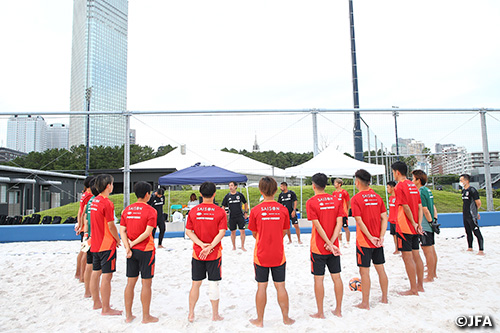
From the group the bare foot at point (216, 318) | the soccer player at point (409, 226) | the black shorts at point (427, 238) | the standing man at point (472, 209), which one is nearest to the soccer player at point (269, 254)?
the bare foot at point (216, 318)

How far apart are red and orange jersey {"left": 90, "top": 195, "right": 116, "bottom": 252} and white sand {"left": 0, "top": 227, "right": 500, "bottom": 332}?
0.73m

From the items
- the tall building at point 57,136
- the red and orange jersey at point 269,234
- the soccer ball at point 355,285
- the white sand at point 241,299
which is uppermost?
the tall building at point 57,136

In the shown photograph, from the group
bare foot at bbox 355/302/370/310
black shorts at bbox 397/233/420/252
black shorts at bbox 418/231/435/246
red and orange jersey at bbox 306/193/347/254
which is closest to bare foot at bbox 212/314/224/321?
red and orange jersey at bbox 306/193/347/254

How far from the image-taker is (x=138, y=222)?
3.07 m

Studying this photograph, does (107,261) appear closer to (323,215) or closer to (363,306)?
(323,215)

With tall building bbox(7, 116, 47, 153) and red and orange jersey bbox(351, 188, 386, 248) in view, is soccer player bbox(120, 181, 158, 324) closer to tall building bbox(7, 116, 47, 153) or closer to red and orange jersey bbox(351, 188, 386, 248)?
red and orange jersey bbox(351, 188, 386, 248)

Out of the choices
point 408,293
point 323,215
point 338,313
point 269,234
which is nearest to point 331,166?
point 408,293

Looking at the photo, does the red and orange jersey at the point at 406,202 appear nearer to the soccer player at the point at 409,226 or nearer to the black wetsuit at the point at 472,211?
the soccer player at the point at 409,226

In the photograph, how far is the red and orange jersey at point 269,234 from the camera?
113 inches

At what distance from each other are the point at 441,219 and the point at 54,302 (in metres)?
10.0

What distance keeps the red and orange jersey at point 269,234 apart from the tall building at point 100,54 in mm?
36937

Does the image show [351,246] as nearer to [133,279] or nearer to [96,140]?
[133,279]

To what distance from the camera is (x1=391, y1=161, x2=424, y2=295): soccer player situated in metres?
3.68

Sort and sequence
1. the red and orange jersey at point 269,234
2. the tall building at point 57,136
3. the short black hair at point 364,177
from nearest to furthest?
the red and orange jersey at point 269,234
the short black hair at point 364,177
the tall building at point 57,136
